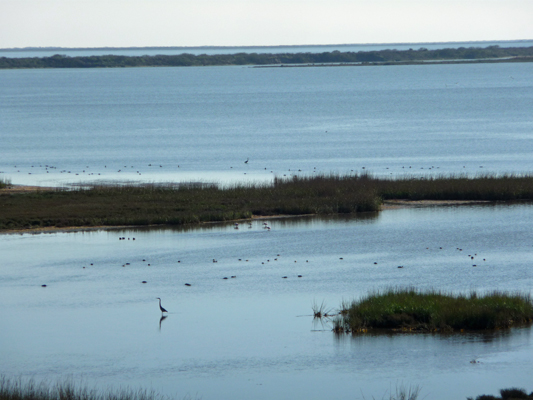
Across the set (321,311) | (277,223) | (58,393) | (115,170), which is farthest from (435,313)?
(115,170)

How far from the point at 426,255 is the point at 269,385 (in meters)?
17.1

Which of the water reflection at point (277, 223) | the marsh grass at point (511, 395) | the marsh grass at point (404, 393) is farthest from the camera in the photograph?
the water reflection at point (277, 223)

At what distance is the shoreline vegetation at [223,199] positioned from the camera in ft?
138

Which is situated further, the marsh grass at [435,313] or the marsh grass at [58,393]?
the marsh grass at [435,313]

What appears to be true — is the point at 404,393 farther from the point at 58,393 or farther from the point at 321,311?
the point at 321,311

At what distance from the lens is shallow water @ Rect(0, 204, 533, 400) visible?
1964 cm

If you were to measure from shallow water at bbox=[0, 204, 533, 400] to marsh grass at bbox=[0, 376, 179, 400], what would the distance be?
1.17 metres

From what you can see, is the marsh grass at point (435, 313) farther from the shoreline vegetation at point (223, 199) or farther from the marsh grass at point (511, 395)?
the shoreline vegetation at point (223, 199)

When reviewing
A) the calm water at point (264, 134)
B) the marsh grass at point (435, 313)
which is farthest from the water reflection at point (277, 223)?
the marsh grass at point (435, 313)

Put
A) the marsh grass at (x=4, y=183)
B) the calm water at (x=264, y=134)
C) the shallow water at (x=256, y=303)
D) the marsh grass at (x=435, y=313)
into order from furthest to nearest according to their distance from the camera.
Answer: the calm water at (x=264, y=134), the marsh grass at (x=4, y=183), the marsh grass at (x=435, y=313), the shallow water at (x=256, y=303)

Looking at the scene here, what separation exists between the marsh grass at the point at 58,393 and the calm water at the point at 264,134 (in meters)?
40.3

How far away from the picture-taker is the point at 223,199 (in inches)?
1827

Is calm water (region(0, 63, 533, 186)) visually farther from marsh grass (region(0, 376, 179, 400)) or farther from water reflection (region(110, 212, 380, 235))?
marsh grass (region(0, 376, 179, 400))

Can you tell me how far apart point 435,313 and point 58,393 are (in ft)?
37.6
